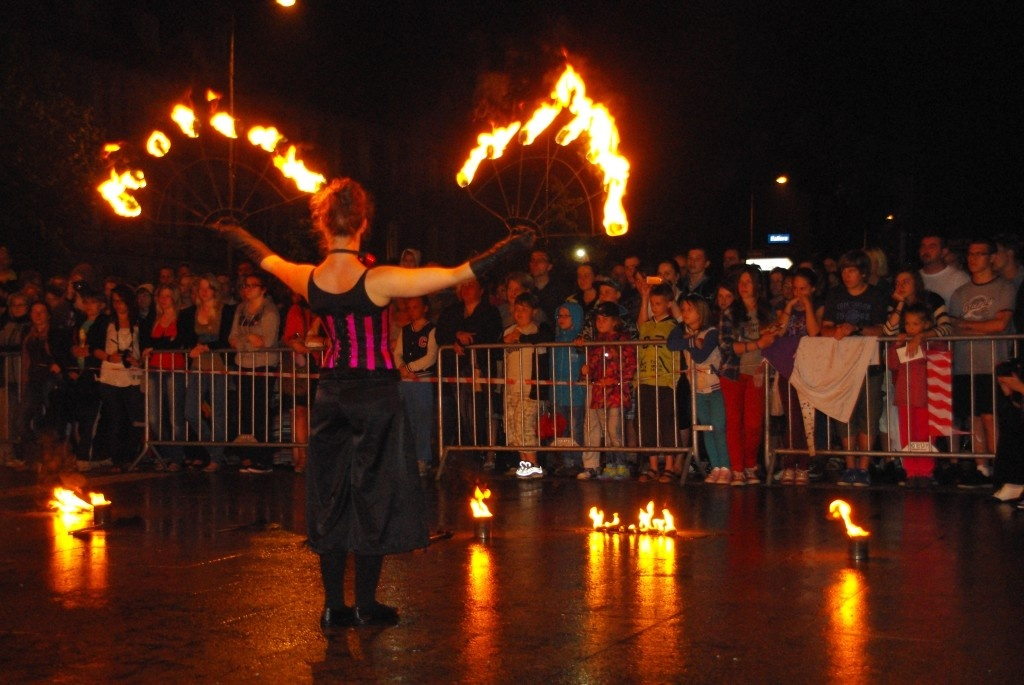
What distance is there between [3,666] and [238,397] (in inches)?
384

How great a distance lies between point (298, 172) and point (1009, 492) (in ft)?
21.9

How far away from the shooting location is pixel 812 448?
13156 millimetres

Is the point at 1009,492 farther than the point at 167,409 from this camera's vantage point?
No

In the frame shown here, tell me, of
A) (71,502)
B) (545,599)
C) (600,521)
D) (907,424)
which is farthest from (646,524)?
(71,502)

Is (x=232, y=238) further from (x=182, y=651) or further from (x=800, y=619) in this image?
(x=800, y=619)

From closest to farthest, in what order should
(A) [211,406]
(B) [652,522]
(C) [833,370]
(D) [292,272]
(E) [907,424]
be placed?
(D) [292,272] < (B) [652,522] < (E) [907,424] < (C) [833,370] < (A) [211,406]

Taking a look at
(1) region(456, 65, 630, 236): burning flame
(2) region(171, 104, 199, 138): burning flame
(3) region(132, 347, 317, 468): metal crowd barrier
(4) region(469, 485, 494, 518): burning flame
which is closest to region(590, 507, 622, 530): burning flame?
(4) region(469, 485, 494, 518): burning flame

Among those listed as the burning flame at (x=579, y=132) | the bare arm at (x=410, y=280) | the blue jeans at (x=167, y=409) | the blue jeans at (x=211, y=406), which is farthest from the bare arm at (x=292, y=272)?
the blue jeans at (x=167, y=409)

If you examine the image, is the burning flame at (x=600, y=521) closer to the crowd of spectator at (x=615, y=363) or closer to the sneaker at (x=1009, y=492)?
the crowd of spectator at (x=615, y=363)

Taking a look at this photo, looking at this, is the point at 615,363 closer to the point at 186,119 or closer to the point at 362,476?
the point at 186,119

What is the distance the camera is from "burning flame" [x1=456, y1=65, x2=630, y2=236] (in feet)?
25.9

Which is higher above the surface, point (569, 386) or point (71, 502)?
point (569, 386)

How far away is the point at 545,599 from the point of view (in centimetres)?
721

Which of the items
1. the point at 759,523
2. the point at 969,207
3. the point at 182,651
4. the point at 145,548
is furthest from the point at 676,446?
the point at 969,207
